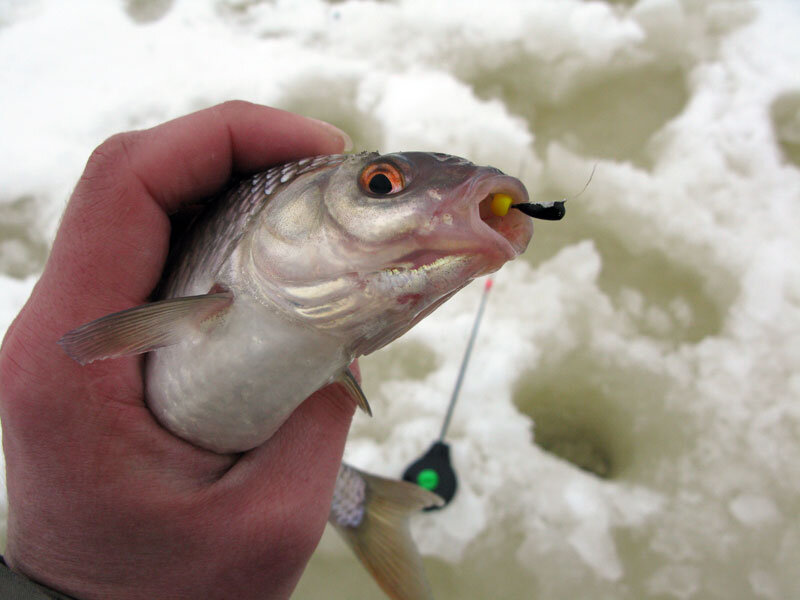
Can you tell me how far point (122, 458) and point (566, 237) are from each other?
1.96 metres

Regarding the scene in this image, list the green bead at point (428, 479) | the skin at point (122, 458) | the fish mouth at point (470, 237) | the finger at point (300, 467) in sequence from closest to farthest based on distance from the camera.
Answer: the fish mouth at point (470, 237), the skin at point (122, 458), the finger at point (300, 467), the green bead at point (428, 479)

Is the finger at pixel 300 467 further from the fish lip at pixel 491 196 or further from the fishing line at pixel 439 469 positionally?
the fishing line at pixel 439 469

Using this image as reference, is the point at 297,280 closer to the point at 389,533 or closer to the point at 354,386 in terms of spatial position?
the point at 354,386

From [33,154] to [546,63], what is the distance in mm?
2367

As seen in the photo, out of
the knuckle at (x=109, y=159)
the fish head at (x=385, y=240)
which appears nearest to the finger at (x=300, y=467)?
the fish head at (x=385, y=240)

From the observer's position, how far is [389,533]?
1.56m

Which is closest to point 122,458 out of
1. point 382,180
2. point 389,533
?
point 382,180

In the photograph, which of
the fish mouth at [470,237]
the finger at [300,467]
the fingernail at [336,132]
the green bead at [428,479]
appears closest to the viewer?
the fish mouth at [470,237]

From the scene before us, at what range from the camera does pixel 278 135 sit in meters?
1.18

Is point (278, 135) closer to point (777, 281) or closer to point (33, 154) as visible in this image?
point (33, 154)

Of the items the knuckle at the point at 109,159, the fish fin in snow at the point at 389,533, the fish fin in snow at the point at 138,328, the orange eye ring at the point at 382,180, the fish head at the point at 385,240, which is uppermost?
the knuckle at the point at 109,159

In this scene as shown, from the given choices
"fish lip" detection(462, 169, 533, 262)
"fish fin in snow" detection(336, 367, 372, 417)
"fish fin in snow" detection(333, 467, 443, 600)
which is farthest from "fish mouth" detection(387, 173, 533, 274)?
"fish fin in snow" detection(333, 467, 443, 600)

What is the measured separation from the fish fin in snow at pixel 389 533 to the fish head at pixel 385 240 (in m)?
0.79

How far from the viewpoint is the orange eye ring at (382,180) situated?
853mm
